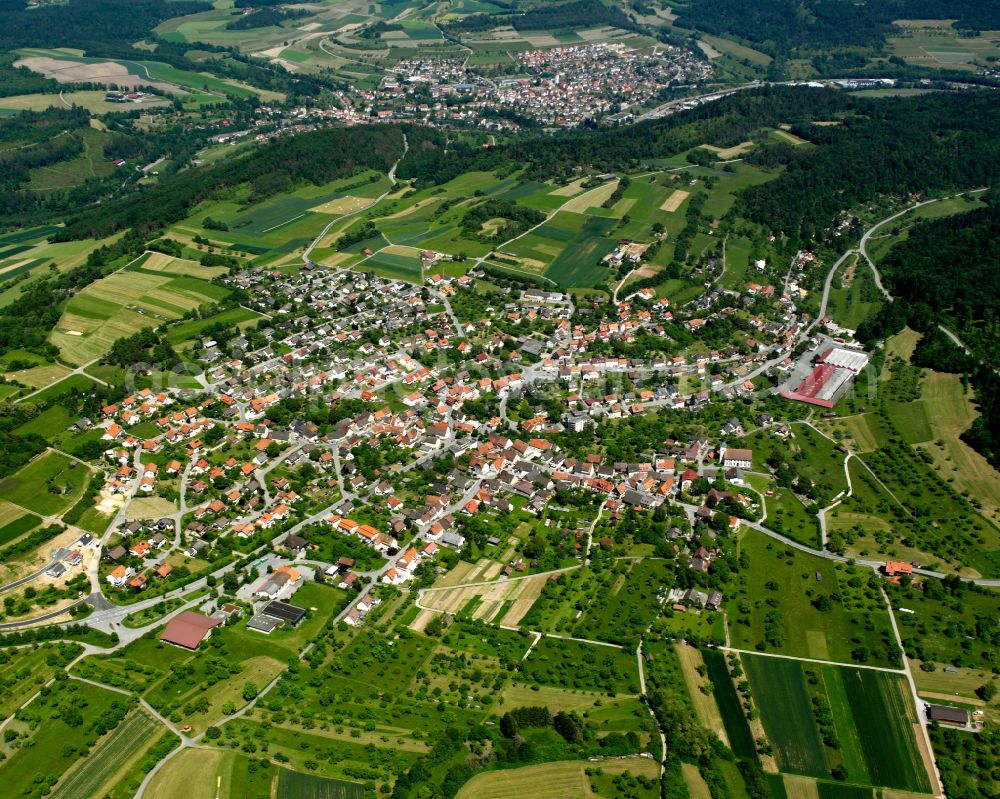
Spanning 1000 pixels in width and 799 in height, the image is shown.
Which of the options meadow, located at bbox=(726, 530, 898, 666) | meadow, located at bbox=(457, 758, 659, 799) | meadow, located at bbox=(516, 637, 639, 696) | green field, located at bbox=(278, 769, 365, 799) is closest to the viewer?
green field, located at bbox=(278, 769, 365, 799)

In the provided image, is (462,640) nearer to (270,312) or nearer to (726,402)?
(726,402)

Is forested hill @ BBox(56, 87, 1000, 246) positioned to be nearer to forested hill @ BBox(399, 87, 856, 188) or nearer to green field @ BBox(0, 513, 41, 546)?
forested hill @ BBox(399, 87, 856, 188)

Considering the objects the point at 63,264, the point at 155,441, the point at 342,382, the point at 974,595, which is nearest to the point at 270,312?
the point at 342,382

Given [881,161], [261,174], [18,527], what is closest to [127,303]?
[18,527]

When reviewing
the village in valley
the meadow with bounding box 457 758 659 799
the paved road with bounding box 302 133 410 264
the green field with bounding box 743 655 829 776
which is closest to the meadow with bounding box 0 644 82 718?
the village in valley

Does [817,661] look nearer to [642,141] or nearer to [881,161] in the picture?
[881,161]

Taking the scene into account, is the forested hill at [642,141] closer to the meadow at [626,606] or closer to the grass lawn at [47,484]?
Result: the grass lawn at [47,484]
